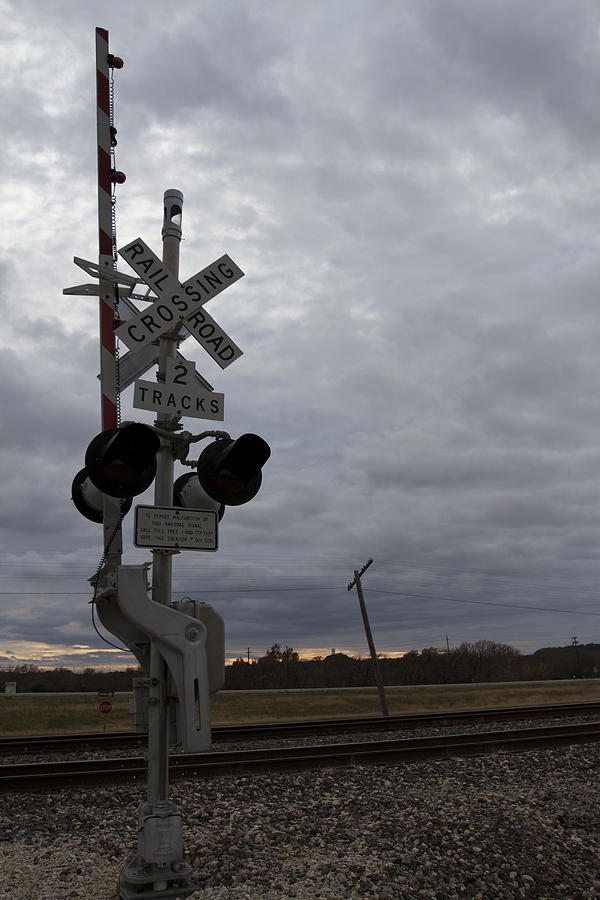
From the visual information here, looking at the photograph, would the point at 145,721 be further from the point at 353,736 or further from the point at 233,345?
the point at 353,736

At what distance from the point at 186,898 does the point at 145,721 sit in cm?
113

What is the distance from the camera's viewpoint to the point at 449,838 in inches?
212

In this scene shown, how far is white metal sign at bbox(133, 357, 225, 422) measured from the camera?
4.46 m

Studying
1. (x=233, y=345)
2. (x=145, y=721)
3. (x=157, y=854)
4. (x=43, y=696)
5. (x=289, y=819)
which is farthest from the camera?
(x=43, y=696)

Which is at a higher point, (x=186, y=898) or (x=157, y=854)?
(x=157, y=854)

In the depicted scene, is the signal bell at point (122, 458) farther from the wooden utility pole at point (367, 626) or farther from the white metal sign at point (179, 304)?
the wooden utility pole at point (367, 626)

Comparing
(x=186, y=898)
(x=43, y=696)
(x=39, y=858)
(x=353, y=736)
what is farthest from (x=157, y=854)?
(x=43, y=696)

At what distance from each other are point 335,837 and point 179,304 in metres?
4.48

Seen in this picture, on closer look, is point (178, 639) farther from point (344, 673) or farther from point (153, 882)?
point (344, 673)

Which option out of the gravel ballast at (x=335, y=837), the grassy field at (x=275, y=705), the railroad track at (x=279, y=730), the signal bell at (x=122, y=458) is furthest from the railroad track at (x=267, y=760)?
the grassy field at (x=275, y=705)

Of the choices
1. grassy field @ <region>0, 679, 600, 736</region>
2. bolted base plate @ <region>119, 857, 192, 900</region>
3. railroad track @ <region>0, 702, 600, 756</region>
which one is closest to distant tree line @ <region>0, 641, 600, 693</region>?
grassy field @ <region>0, 679, 600, 736</region>

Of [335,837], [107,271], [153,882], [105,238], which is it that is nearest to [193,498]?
[107,271]

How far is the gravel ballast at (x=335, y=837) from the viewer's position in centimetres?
468

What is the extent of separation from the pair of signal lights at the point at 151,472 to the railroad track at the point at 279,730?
6.98 metres
